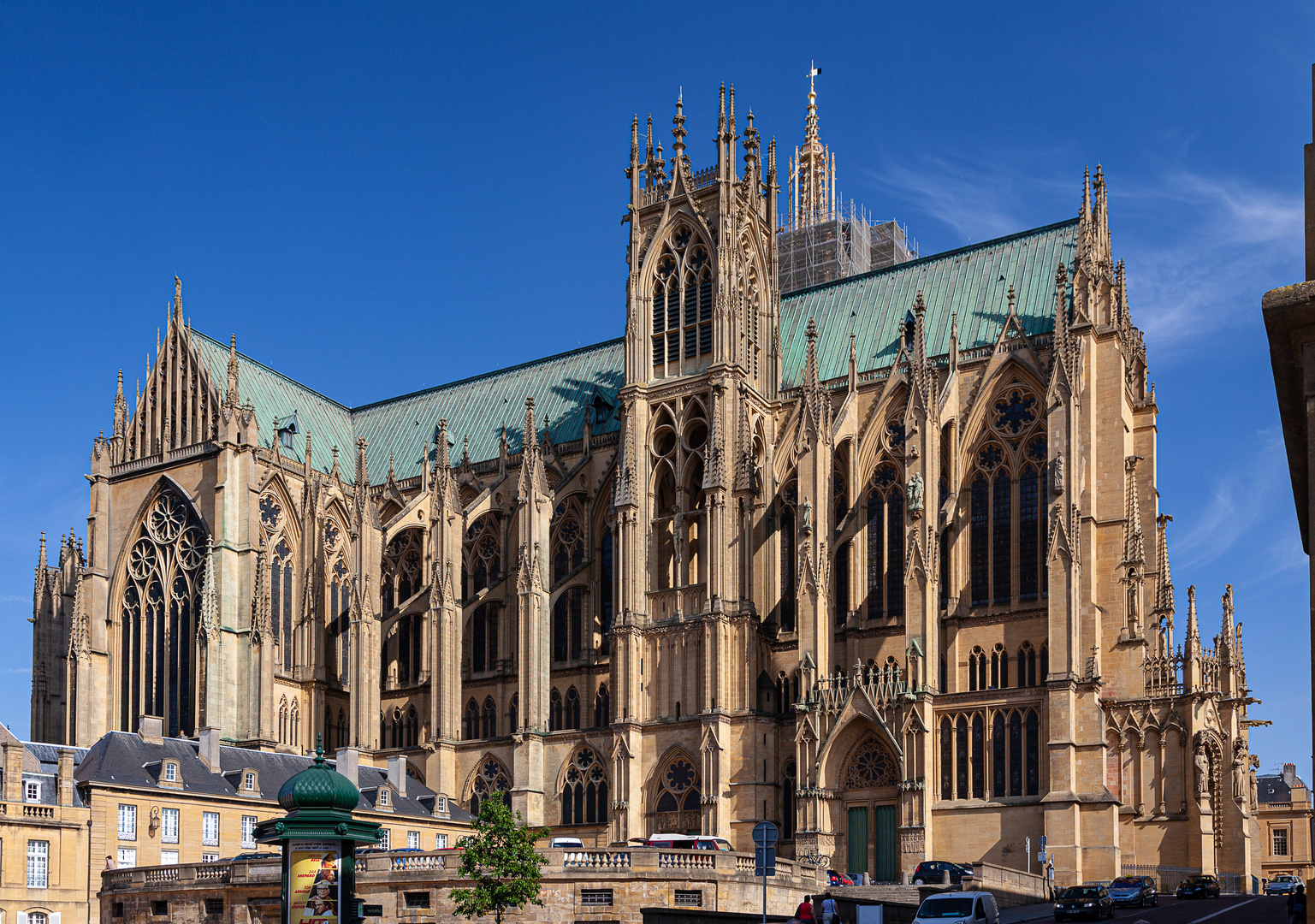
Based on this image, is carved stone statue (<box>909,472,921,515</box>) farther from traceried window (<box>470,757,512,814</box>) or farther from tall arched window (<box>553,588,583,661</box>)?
traceried window (<box>470,757,512,814</box>)

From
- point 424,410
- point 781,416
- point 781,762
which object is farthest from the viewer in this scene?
point 424,410

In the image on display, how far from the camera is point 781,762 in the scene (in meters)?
62.1

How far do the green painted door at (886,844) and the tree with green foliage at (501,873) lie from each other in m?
18.5

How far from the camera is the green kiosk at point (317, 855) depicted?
88.3ft

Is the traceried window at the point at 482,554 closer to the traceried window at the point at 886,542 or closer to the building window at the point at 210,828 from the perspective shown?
the traceried window at the point at 886,542

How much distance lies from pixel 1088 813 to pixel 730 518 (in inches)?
707

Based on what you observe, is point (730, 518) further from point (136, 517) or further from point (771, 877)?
point (136, 517)

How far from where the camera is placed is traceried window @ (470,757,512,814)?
223 feet

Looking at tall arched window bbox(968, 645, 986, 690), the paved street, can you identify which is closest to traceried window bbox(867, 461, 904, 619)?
tall arched window bbox(968, 645, 986, 690)

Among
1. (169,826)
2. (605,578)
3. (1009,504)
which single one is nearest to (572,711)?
(605,578)

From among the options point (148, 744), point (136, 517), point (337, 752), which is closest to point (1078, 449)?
point (337, 752)

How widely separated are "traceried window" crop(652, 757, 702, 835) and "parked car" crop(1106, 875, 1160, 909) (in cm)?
1821

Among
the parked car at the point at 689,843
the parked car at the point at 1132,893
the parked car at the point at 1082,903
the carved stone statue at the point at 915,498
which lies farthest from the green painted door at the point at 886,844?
the parked car at the point at 1082,903

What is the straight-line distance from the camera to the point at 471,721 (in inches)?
2852
